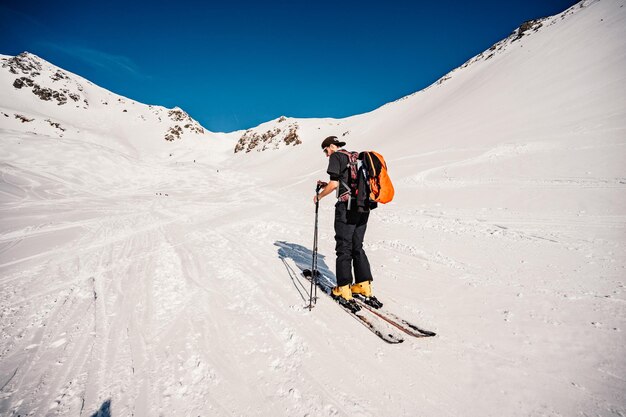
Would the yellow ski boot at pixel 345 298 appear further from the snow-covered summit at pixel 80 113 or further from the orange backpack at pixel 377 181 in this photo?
the snow-covered summit at pixel 80 113

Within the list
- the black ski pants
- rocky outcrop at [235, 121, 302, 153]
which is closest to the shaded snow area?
the black ski pants

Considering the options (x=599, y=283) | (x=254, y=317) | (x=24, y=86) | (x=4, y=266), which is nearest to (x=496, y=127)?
(x=599, y=283)

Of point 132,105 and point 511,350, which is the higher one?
point 132,105

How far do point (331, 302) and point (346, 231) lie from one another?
126cm

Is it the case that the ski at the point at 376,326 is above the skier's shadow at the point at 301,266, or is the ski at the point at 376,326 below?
below

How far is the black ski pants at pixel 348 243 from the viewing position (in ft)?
14.1

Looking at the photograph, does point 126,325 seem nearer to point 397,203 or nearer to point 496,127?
point 397,203

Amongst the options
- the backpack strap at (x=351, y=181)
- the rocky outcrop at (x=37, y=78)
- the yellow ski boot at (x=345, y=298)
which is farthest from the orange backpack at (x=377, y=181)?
the rocky outcrop at (x=37, y=78)

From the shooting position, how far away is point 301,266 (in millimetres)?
6348

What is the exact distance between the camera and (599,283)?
4582 millimetres

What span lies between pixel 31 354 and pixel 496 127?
74.1 feet

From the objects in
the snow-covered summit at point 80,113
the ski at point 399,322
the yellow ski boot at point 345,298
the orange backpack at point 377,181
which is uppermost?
the snow-covered summit at point 80,113

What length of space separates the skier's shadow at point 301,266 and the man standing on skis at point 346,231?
75 cm

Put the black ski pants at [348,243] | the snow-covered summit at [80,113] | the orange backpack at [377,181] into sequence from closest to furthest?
1. the orange backpack at [377,181]
2. the black ski pants at [348,243]
3. the snow-covered summit at [80,113]
